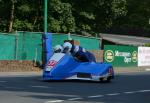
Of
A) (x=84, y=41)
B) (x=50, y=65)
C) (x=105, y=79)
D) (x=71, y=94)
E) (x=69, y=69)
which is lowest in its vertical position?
(x=71, y=94)

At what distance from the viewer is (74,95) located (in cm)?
1750

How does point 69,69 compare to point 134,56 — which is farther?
point 134,56

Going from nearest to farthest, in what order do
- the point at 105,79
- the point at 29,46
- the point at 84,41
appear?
the point at 105,79 < the point at 29,46 < the point at 84,41

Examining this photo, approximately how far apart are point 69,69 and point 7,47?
11.0 m

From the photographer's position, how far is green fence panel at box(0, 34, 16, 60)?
33.8 metres

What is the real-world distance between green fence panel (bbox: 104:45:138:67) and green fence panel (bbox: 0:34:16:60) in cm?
887

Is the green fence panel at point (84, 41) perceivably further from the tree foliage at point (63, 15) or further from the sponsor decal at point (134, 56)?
the sponsor decal at point (134, 56)

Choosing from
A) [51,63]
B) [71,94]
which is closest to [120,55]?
[51,63]

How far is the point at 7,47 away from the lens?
34125 millimetres

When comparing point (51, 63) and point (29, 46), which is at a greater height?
point (29, 46)

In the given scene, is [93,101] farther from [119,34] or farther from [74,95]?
[119,34]

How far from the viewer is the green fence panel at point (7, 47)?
33.8 meters

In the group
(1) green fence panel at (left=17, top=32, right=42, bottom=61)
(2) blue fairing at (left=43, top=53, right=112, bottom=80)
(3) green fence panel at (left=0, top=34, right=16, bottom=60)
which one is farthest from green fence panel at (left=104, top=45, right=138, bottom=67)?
(2) blue fairing at (left=43, top=53, right=112, bottom=80)

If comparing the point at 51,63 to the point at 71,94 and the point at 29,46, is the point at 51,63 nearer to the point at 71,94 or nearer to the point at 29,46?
the point at 71,94
